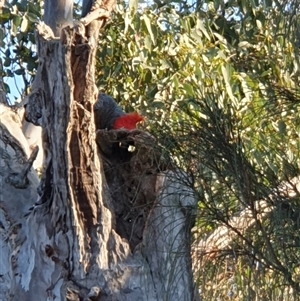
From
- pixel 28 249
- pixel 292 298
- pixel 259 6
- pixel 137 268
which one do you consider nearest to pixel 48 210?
pixel 28 249

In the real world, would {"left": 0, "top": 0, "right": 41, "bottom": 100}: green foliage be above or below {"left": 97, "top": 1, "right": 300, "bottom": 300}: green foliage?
above

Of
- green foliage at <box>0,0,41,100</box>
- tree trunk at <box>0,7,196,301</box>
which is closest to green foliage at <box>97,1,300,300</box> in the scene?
tree trunk at <box>0,7,196,301</box>

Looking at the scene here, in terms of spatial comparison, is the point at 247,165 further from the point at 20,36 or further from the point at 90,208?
the point at 20,36

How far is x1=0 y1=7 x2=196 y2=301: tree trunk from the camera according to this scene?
2123 mm

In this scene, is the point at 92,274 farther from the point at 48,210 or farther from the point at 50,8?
the point at 50,8

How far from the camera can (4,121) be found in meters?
2.98

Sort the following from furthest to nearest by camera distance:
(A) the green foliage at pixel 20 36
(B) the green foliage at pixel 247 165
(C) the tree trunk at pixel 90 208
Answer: (A) the green foliage at pixel 20 36, (C) the tree trunk at pixel 90 208, (B) the green foliage at pixel 247 165

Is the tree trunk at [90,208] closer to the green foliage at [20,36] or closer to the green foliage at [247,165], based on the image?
the green foliage at [247,165]

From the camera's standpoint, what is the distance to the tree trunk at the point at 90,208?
83.6 inches

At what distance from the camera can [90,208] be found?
222 cm

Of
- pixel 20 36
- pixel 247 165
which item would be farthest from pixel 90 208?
pixel 20 36

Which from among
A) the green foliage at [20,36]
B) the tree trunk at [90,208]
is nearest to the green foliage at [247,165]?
the tree trunk at [90,208]

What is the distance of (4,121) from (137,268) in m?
1.06

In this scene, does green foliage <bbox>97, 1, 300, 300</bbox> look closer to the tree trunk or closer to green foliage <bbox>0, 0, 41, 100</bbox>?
the tree trunk
